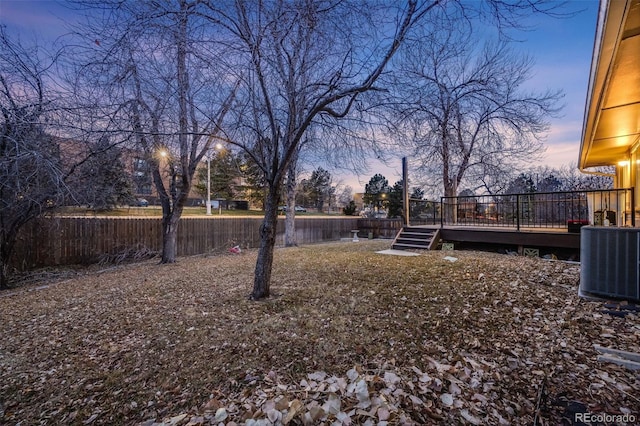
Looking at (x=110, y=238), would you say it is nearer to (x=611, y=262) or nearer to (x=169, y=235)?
(x=169, y=235)

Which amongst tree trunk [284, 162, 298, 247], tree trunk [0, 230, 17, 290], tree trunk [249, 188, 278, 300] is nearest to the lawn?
tree trunk [249, 188, 278, 300]

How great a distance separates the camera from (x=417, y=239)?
8328mm

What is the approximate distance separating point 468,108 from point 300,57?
3.33m

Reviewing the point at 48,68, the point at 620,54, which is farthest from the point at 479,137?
the point at 48,68

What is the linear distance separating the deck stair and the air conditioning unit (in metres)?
4.40

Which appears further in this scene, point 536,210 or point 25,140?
point 536,210

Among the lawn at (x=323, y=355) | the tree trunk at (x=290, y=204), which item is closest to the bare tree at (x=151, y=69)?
the lawn at (x=323, y=355)

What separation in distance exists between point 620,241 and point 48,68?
25.0ft

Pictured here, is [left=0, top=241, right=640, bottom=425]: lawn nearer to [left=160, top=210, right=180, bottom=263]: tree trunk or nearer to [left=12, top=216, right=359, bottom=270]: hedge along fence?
[left=160, top=210, right=180, bottom=263]: tree trunk

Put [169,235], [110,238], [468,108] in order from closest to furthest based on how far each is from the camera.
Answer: [468,108]
[169,235]
[110,238]

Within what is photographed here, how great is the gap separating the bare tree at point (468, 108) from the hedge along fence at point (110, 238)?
24.9 feet

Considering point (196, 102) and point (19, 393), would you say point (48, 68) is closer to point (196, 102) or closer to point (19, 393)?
point (196, 102)

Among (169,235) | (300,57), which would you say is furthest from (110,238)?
(300,57)

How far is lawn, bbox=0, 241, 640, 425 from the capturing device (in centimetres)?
183
